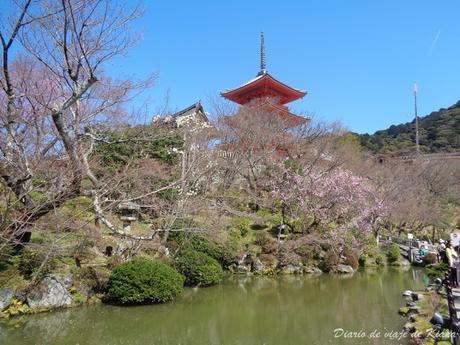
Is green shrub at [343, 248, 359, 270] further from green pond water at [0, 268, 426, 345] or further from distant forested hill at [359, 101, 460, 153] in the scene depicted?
distant forested hill at [359, 101, 460, 153]

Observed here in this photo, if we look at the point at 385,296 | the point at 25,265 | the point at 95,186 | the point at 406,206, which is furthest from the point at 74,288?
the point at 406,206

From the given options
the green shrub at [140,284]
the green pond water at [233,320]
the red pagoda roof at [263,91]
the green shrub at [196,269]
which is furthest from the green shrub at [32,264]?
the red pagoda roof at [263,91]

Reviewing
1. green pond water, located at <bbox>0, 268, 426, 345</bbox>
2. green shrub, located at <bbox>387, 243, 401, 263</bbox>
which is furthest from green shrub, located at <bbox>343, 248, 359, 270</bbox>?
green pond water, located at <bbox>0, 268, 426, 345</bbox>

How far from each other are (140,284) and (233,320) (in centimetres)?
222

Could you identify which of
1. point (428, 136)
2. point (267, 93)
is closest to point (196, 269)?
point (267, 93)

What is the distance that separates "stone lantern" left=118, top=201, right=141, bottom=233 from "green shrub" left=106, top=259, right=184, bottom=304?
2.90 meters

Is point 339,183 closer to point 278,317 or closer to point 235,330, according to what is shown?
point 278,317

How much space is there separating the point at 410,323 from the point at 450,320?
3.02 feet

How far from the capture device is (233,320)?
23.9 feet

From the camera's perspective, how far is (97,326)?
21.6 ft

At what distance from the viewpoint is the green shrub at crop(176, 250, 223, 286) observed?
33.2ft

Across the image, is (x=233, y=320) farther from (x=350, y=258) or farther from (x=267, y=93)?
(x=267, y=93)

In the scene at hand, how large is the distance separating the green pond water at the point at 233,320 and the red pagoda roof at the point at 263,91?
1591 cm

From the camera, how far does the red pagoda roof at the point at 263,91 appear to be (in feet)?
76.7
